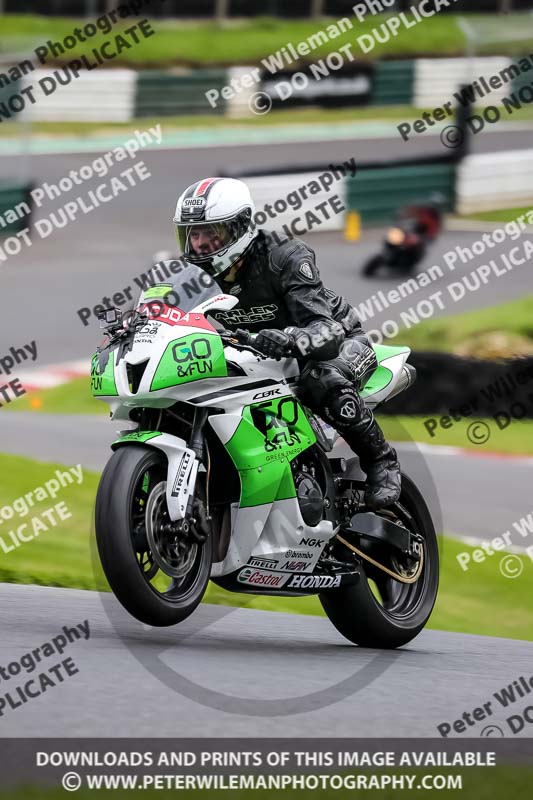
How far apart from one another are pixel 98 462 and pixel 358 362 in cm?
639

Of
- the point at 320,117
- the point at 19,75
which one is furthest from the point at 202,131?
the point at 19,75

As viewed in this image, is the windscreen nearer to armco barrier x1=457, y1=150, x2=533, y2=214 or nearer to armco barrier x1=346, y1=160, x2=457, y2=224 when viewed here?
armco barrier x1=346, y1=160, x2=457, y2=224

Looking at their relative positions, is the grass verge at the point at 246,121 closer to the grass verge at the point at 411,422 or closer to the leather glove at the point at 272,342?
the grass verge at the point at 411,422

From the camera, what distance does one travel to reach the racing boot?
6.16 meters

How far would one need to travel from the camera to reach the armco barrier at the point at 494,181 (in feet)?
83.7

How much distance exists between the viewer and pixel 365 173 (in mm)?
23969

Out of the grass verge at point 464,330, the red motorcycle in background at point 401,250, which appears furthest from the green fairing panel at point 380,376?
the red motorcycle in background at point 401,250

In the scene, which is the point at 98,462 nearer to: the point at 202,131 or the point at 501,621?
the point at 501,621

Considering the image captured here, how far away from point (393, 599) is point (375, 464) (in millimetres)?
731

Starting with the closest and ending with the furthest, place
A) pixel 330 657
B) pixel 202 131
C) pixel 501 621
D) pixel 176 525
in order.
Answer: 1. pixel 176 525
2. pixel 330 657
3. pixel 501 621
4. pixel 202 131

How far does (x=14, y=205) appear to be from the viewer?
22.1 meters

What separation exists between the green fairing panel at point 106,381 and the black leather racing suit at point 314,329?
73 cm

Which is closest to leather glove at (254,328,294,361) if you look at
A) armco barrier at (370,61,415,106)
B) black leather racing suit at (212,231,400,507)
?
black leather racing suit at (212,231,400,507)

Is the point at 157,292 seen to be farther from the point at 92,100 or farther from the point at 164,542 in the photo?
the point at 92,100
